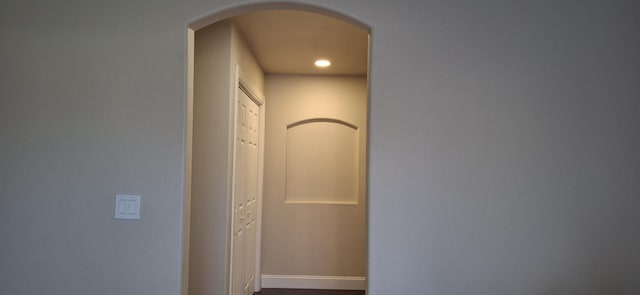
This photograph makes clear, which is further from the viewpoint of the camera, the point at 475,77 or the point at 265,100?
the point at 265,100

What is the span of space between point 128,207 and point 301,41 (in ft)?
6.26

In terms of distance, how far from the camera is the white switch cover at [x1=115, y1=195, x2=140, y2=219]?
1.83 metres

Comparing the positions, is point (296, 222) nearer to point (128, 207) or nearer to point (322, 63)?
point (322, 63)

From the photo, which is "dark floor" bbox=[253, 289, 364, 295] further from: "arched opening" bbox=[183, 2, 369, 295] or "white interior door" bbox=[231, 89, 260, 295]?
"white interior door" bbox=[231, 89, 260, 295]

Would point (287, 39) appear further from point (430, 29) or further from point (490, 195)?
point (490, 195)

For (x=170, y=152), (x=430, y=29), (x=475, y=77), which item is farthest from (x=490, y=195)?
(x=170, y=152)

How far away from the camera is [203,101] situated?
105 inches

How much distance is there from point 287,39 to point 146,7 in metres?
1.39

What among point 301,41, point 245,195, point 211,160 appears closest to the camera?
point 211,160

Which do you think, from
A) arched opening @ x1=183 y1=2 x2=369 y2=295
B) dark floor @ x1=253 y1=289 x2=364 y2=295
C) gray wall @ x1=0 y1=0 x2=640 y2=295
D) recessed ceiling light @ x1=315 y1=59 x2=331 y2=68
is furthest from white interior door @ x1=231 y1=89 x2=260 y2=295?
gray wall @ x1=0 y1=0 x2=640 y2=295

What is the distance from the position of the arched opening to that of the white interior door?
1cm

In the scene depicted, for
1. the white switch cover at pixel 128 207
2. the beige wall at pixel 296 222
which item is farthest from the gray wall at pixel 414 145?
the beige wall at pixel 296 222

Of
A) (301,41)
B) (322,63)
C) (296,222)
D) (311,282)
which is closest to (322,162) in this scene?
(296,222)

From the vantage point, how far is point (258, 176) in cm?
418
